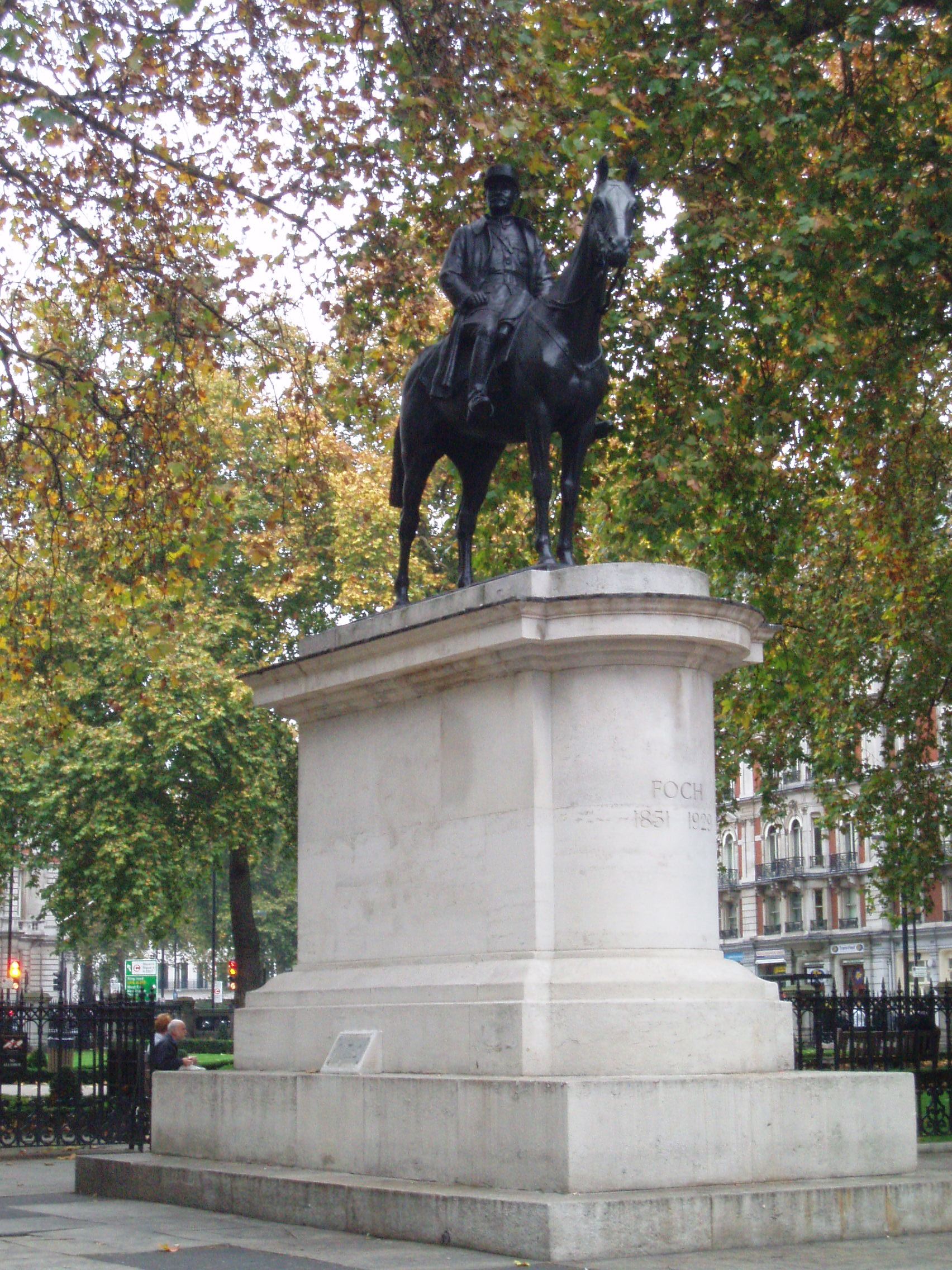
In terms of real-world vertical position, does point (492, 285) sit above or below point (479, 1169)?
above

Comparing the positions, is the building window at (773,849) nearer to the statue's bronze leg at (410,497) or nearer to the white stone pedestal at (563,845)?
the statue's bronze leg at (410,497)

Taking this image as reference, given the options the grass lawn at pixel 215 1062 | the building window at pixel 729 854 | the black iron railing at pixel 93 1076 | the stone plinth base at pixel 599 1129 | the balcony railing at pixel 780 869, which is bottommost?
the grass lawn at pixel 215 1062

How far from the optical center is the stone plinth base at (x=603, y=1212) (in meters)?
7.89

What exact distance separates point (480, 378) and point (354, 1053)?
4144 millimetres

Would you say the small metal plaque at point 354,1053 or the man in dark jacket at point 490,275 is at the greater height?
the man in dark jacket at point 490,275

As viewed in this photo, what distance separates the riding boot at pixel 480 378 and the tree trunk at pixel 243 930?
2529 cm

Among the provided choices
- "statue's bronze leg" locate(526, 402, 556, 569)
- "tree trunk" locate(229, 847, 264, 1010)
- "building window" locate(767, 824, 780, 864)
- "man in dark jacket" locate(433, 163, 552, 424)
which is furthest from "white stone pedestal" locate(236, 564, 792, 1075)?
"building window" locate(767, 824, 780, 864)

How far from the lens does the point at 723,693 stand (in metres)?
25.0

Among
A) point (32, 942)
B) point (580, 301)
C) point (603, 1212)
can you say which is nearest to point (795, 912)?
point (32, 942)

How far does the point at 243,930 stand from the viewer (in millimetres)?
35781

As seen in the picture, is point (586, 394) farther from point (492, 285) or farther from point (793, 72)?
point (793, 72)

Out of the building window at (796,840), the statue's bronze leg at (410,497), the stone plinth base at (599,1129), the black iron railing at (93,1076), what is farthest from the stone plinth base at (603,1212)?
the building window at (796,840)

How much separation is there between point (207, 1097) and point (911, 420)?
12495 millimetres

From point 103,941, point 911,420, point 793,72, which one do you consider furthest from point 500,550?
Result: point 103,941
